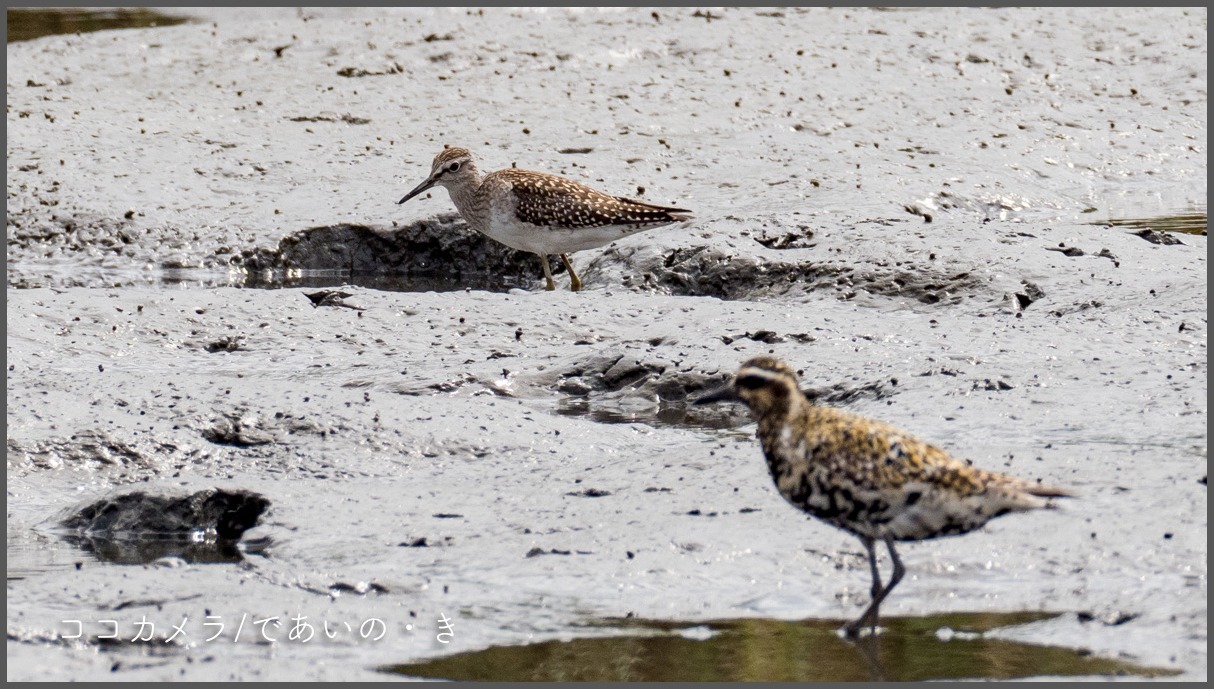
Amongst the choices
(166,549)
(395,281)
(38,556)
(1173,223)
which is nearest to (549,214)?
(395,281)

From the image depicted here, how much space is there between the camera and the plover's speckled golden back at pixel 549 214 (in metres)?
11.3

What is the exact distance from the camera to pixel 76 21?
2123 cm

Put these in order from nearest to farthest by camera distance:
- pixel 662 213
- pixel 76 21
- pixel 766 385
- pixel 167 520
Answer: pixel 766 385, pixel 167 520, pixel 662 213, pixel 76 21

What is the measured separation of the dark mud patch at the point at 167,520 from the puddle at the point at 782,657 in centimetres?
188

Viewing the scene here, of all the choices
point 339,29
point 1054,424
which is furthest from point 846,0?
point 1054,424

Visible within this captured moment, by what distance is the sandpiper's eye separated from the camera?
18.4 ft

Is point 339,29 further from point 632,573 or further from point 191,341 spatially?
point 632,573

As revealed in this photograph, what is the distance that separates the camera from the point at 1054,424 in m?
7.10

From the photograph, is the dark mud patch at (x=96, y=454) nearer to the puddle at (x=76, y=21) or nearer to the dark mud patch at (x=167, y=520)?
the dark mud patch at (x=167, y=520)

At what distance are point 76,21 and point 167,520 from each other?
16.0 metres

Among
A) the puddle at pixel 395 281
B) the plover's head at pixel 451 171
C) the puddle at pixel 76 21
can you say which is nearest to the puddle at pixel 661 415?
the puddle at pixel 395 281

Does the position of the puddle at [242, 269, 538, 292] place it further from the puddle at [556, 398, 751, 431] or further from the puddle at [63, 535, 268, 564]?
the puddle at [63, 535, 268, 564]

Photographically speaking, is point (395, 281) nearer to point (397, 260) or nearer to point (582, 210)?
point (397, 260)

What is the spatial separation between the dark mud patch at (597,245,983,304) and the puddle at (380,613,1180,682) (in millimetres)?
4812
